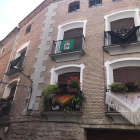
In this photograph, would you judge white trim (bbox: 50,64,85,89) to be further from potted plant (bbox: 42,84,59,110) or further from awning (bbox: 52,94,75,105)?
awning (bbox: 52,94,75,105)

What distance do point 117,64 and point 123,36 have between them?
1.47 metres

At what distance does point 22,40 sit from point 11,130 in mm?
7586

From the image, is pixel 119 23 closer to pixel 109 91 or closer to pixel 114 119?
pixel 109 91

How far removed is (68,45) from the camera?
29.5 ft

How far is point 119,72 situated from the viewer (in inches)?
298

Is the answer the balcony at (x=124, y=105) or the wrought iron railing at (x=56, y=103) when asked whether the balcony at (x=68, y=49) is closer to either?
the wrought iron railing at (x=56, y=103)

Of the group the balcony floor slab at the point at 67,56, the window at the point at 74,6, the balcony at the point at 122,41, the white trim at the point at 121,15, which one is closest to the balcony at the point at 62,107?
the balcony floor slab at the point at 67,56

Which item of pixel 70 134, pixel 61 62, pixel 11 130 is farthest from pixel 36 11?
pixel 70 134

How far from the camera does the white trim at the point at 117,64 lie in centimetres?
734

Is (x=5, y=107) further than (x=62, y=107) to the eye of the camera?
Yes

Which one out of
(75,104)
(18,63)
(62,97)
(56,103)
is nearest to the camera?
(75,104)

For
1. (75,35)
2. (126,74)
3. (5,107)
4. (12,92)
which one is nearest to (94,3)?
(75,35)

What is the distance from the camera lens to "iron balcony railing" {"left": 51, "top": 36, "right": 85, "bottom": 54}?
891 centimetres

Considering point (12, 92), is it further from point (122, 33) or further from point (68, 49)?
point (122, 33)
